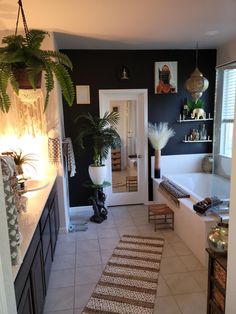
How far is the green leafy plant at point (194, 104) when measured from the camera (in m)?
4.48

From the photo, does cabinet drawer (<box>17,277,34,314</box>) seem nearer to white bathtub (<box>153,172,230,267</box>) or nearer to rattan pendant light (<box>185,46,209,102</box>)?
white bathtub (<box>153,172,230,267</box>)

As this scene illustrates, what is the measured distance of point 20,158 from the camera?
316 centimetres

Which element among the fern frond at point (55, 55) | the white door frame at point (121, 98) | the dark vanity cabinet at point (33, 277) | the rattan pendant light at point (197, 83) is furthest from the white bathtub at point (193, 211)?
the fern frond at point (55, 55)

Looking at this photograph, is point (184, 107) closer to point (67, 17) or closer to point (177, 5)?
point (177, 5)

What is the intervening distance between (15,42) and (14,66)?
0.55ft

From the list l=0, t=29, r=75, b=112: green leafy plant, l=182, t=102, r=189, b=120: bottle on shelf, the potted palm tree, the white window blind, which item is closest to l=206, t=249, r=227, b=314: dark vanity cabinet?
l=0, t=29, r=75, b=112: green leafy plant

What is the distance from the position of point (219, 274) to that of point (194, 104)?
11.2 feet

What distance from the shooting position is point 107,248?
324cm

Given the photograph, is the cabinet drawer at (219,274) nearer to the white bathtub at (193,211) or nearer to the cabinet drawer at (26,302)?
the white bathtub at (193,211)

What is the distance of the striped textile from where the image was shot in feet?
7.30

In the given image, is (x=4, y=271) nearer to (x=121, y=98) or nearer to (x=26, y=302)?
(x=26, y=302)

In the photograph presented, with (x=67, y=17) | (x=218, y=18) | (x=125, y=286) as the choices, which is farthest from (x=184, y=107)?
(x=125, y=286)

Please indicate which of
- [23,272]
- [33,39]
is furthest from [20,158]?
[23,272]

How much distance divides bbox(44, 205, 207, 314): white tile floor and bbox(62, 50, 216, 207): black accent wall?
3.41ft
